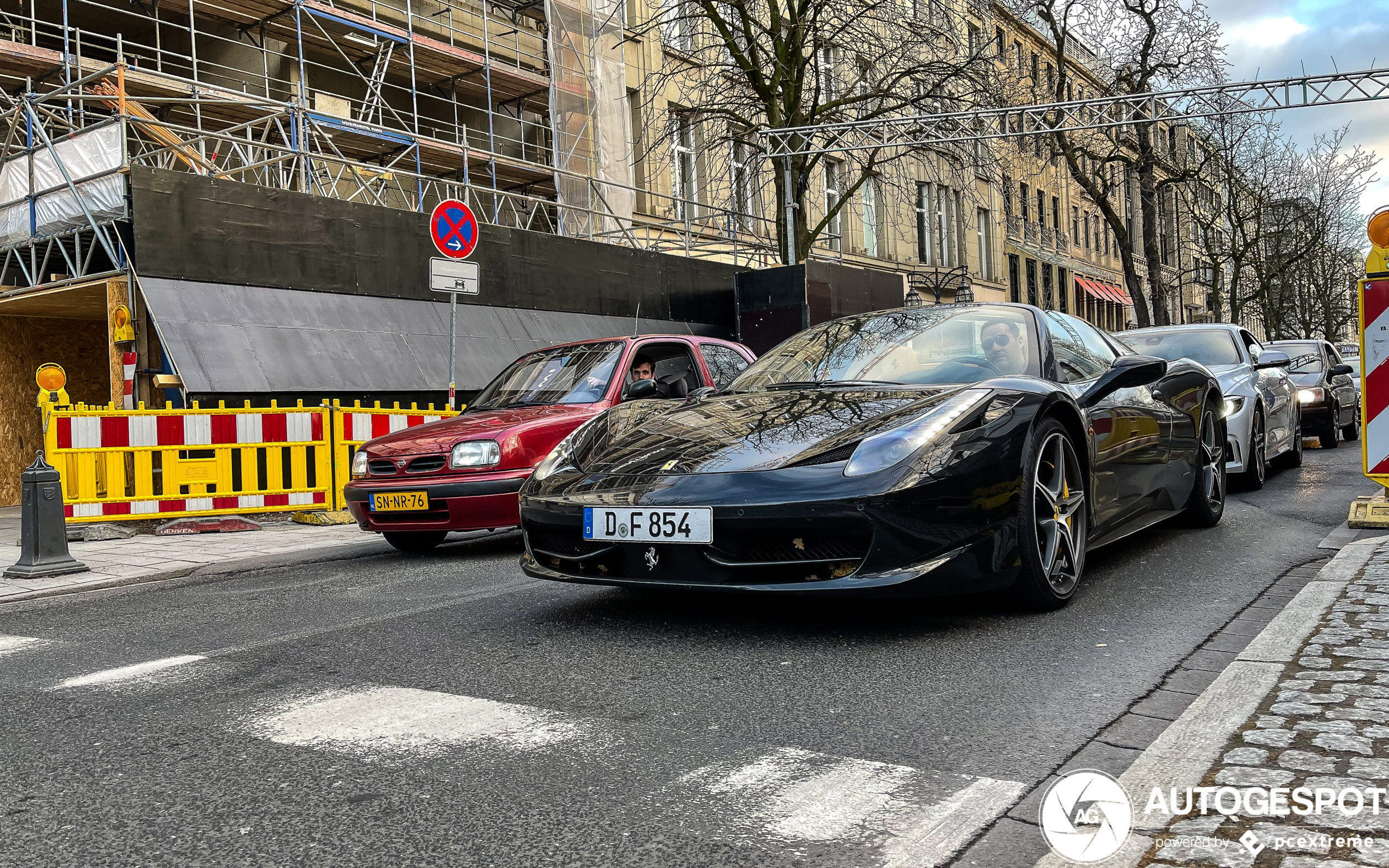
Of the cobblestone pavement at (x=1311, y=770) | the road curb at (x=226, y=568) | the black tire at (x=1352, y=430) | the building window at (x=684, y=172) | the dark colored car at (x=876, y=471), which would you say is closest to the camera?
the cobblestone pavement at (x=1311, y=770)

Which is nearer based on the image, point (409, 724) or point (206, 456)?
point (409, 724)

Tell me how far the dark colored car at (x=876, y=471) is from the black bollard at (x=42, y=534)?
158 inches

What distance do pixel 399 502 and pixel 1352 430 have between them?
14.8m

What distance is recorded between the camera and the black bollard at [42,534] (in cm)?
703

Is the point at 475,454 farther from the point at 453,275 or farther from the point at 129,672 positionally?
the point at 453,275

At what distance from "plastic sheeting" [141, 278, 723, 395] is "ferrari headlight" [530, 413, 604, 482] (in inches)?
271

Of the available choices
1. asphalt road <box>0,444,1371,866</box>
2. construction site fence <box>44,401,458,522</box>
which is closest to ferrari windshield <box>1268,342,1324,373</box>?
asphalt road <box>0,444,1371,866</box>

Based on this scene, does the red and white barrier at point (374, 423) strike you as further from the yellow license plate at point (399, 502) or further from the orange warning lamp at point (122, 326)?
the yellow license plate at point (399, 502)

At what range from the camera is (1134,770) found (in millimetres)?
2564

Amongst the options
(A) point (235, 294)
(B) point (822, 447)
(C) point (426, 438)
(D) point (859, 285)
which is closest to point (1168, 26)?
(D) point (859, 285)

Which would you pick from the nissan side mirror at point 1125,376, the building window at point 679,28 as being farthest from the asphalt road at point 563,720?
the building window at point 679,28

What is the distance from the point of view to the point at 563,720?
3191 mm

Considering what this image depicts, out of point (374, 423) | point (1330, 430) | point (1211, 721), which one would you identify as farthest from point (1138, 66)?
point (1211, 721)

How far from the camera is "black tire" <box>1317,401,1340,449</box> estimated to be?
1466 cm
